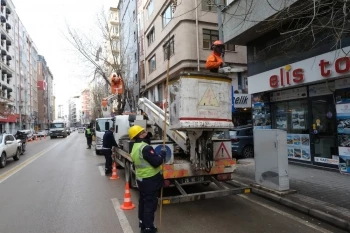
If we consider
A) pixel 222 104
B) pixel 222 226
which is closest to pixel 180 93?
pixel 222 104

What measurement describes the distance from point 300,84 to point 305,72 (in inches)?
18.1

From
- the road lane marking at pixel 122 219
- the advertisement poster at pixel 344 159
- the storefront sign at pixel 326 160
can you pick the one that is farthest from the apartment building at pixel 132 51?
the road lane marking at pixel 122 219

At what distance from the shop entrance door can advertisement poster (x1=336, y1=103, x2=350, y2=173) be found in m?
0.35

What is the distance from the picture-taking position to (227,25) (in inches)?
468

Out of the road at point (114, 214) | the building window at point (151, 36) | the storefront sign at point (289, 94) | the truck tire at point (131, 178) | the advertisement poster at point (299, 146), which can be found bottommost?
the road at point (114, 214)

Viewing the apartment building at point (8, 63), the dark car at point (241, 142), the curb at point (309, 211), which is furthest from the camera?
the apartment building at point (8, 63)

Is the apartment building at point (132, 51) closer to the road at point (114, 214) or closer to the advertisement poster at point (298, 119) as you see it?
the advertisement poster at point (298, 119)

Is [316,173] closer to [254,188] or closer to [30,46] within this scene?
[254,188]

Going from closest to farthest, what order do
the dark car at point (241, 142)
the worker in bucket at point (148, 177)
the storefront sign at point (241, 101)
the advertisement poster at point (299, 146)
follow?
the worker in bucket at point (148, 177) → the advertisement poster at point (299, 146) → the dark car at point (241, 142) → the storefront sign at point (241, 101)

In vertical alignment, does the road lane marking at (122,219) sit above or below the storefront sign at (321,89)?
below

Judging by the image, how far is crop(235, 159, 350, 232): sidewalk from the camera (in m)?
5.38

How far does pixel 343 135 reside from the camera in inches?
345

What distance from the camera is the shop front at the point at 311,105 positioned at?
28.6 feet

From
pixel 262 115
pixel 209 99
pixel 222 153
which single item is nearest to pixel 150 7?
pixel 262 115
